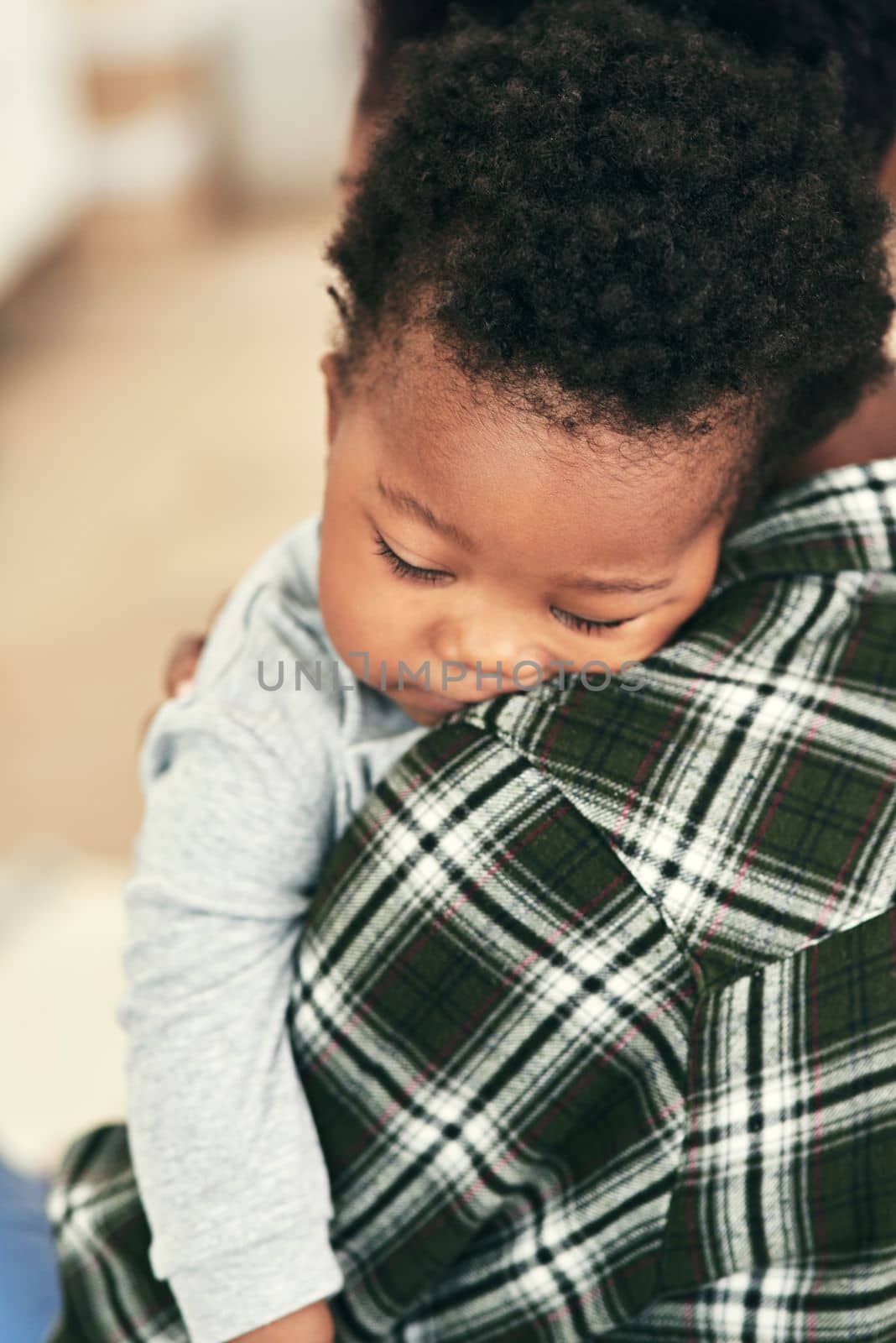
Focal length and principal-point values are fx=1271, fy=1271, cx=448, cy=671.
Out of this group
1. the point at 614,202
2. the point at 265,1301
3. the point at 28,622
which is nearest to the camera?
the point at 614,202

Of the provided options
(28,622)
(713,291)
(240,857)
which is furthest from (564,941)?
(28,622)

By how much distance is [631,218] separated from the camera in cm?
60

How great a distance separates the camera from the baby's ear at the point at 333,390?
30.6 inches

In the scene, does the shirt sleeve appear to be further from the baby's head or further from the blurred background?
the blurred background

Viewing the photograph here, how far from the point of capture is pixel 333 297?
2.57ft

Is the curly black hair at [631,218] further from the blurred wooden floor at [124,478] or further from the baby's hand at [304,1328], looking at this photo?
the blurred wooden floor at [124,478]

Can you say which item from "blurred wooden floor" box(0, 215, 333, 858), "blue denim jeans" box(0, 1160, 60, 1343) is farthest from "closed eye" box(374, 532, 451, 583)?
"blurred wooden floor" box(0, 215, 333, 858)

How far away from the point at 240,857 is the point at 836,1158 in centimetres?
36

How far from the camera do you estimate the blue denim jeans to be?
982 mm

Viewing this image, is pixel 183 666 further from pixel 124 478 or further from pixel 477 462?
pixel 124 478

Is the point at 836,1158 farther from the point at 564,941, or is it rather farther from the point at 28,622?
the point at 28,622

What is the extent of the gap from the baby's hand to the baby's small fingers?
418 mm

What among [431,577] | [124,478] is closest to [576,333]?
[431,577]

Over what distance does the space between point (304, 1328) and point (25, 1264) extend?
42 centimetres
